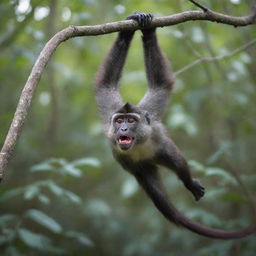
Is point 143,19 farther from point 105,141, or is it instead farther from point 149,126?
point 105,141

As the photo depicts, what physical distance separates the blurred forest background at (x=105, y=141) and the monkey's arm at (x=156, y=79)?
1463 millimetres

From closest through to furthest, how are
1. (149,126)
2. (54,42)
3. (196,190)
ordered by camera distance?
1. (54,42)
2. (149,126)
3. (196,190)

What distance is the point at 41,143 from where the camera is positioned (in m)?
8.79

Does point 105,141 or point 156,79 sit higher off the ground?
point 105,141

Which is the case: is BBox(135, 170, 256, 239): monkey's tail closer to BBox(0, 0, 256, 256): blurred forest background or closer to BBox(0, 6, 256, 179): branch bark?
BBox(0, 0, 256, 256): blurred forest background

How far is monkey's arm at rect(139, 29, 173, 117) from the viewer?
219 inches

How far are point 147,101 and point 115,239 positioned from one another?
4438 mm

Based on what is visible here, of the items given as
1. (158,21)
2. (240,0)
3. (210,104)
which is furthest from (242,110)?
(158,21)

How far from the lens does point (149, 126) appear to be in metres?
5.51

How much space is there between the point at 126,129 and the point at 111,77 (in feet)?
2.98

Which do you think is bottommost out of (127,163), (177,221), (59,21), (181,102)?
(177,221)

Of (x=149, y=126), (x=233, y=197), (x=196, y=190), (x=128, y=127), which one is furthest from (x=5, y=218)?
(x=233, y=197)

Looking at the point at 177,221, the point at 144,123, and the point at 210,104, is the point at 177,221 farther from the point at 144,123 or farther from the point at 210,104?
the point at 210,104

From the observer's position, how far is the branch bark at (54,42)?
2.78m
